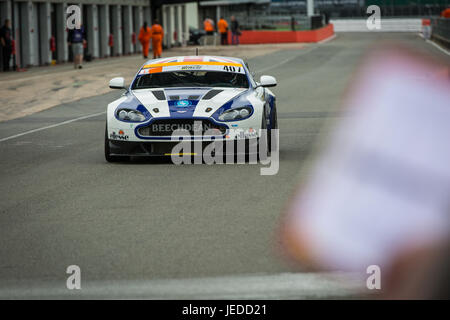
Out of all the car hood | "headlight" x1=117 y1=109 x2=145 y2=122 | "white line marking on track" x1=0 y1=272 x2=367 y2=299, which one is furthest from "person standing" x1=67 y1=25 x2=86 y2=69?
"white line marking on track" x1=0 y1=272 x2=367 y2=299

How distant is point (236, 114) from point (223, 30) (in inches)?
1867

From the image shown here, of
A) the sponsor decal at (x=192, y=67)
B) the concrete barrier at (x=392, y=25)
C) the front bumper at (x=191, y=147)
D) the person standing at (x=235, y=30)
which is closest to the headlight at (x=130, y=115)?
the front bumper at (x=191, y=147)

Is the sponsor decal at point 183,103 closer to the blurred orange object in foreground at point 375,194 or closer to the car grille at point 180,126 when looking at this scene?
the car grille at point 180,126

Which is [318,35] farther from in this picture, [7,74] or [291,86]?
[291,86]

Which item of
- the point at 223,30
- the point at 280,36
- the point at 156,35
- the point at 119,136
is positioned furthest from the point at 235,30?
the point at 119,136

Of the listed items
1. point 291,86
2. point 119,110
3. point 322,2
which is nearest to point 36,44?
point 291,86

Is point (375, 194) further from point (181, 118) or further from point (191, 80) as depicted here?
point (191, 80)

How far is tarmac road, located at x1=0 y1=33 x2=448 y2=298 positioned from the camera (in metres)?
6.09

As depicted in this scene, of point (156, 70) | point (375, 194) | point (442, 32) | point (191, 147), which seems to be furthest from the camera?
point (442, 32)

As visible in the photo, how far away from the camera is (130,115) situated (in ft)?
38.1

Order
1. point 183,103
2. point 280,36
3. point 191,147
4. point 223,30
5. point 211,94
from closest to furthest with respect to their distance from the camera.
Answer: point 191,147
point 183,103
point 211,94
point 223,30
point 280,36

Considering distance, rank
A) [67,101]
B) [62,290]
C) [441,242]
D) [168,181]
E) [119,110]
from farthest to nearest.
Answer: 1. [67,101]
2. [119,110]
3. [168,181]
4. [441,242]
5. [62,290]

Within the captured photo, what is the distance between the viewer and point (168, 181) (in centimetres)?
1023

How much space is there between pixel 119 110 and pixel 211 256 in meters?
5.27
